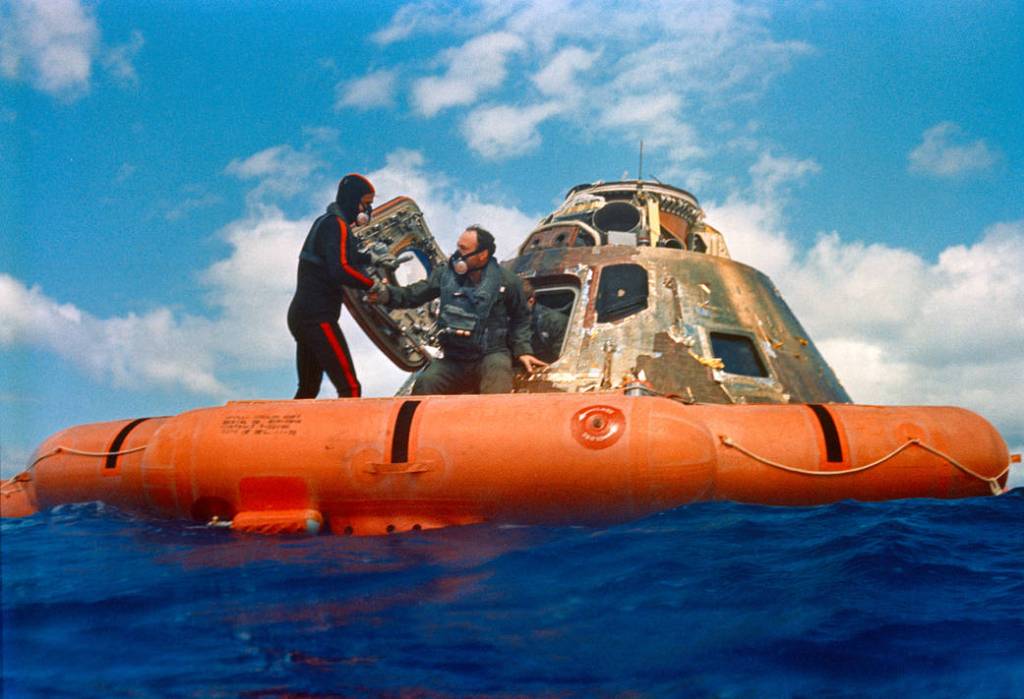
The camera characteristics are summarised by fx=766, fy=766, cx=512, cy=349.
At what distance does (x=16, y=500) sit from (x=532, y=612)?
4.93 metres

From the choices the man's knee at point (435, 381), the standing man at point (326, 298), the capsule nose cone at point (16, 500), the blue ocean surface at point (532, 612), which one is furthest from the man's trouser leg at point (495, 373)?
the capsule nose cone at point (16, 500)

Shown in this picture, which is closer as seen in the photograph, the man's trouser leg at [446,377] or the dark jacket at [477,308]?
the dark jacket at [477,308]

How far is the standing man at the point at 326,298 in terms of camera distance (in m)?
5.94

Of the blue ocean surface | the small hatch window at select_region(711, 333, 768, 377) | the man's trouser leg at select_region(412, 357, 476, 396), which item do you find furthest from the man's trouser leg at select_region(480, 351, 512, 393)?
the small hatch window at select_region(711, 333, 768, 377)

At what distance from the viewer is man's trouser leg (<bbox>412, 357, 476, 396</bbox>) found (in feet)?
21.6

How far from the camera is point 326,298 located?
238 inches

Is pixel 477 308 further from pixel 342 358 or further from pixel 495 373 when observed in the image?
pixel 342 358

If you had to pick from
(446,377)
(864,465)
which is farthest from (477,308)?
(864,465)

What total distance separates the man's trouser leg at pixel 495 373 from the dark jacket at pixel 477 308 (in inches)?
3.4

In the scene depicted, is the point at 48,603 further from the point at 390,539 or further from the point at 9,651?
the point at 390,539

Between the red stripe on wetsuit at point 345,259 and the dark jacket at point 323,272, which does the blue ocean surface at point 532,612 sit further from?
the red stripe on wetsuit at point 345,259

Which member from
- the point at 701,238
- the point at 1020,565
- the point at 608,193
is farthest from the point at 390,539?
the point at 701,238

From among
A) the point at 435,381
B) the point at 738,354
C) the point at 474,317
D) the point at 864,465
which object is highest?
the point at 474,317

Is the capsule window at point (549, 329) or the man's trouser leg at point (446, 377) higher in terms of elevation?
the capsule window at point (549, 329)
